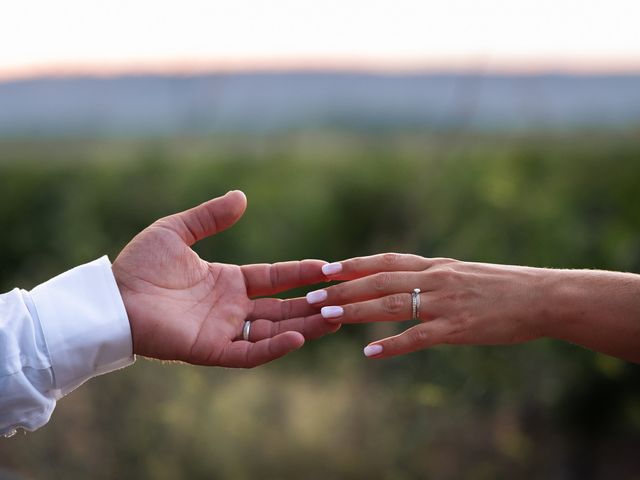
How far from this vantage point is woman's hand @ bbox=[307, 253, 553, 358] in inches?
105

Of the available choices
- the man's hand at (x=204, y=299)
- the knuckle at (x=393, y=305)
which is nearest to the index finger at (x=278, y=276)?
the man's hand at (x=204, y=299)

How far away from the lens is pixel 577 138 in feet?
25.1

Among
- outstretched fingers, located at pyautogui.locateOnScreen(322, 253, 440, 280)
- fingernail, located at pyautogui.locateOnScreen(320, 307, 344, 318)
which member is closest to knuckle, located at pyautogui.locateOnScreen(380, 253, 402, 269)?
outstretched fingers, located at pyautogui.locateOnScreen(322, 253, 440, 280)

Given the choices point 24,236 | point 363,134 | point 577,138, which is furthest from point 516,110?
point 24,236

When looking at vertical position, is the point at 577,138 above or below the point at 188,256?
below

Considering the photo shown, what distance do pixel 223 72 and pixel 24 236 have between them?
221 centimetres

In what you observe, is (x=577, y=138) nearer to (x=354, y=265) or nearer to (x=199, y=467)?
(x=199, y=467)

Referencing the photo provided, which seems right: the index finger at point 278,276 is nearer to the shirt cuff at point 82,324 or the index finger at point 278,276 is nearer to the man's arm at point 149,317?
the man's arm at point 149,317

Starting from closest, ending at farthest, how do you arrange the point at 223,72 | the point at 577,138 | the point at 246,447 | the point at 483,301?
the point at 483,301, the point at 246,447, the point at 577,138, the point at 223,72

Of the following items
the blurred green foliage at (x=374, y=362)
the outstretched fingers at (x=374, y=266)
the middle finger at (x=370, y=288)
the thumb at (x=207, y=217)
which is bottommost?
the blurred green foliage at (x=374, y=362)

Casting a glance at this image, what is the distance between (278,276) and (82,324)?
62 centimetres

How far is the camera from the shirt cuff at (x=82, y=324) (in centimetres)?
248

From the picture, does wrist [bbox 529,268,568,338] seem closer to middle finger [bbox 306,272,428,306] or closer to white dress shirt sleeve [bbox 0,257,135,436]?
middle finger [bbox 306,272,428,306]

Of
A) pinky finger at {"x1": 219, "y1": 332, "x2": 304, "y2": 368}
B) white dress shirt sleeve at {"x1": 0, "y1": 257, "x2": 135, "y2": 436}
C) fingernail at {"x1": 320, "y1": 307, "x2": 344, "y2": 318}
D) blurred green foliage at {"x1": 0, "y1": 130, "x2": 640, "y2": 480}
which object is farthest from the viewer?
blurred green foliage at {"x1": 0, "y1": 130, "x2": 640, "y2": 480}
